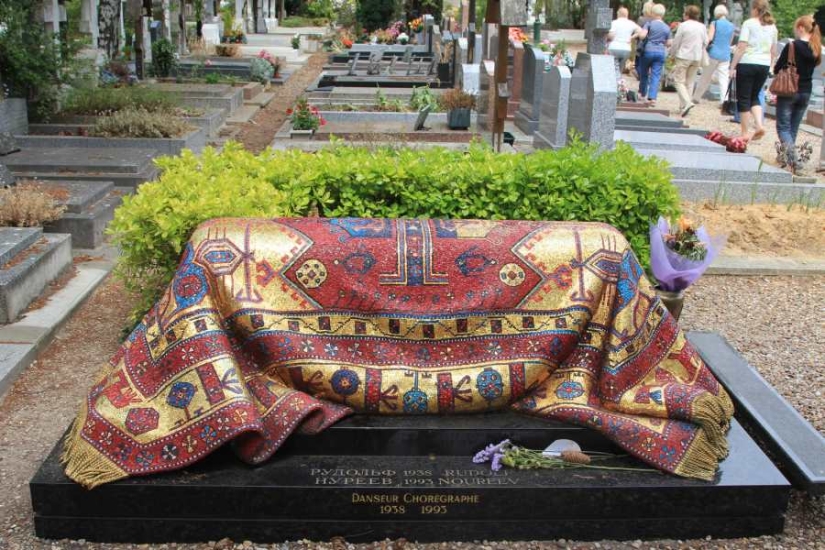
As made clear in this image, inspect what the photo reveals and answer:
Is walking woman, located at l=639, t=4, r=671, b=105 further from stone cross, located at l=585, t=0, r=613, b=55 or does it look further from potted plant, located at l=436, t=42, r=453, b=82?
stone cross, located at l=585, t=0, r=613, b=55

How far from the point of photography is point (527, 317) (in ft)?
13.6

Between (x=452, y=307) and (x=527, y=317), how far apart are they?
1.21 feet

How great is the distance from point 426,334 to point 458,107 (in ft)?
32.5

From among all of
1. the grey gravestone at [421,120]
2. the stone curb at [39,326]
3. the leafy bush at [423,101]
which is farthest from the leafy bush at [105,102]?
the stone curb at [39,326]

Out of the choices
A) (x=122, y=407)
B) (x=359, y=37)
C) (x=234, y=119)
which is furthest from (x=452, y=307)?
(x=359, y=37)

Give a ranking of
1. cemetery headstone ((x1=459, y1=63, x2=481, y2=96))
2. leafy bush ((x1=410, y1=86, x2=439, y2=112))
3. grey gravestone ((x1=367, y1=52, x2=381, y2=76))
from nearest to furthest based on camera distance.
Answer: leafy bush ((x1=410, y1=86, x2=439, y2=112))
cemetery headstone ((x1=459, y1=63, x2=481, y2=96))
grey gravestone ((x1=367, y1=52, x2=381, y2=76))

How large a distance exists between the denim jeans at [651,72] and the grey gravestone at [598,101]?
295 inches

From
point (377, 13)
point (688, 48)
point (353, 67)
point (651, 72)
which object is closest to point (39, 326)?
point (688, 48)

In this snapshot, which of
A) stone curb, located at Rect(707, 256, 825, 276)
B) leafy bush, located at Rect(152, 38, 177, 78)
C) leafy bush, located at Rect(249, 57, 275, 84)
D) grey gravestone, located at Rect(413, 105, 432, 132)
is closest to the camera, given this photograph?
stone curb, located at Rect(707, 256, 825, 276)

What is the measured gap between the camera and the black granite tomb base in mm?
3723

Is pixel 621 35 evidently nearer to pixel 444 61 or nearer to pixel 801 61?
pixel 444 61

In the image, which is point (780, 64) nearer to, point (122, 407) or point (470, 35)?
point (470, 35)

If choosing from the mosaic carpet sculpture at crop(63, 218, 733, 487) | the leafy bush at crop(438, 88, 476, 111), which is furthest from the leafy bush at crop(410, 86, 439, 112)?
the mosaic carpet sculpture at crop(63, 218, 733, 487)

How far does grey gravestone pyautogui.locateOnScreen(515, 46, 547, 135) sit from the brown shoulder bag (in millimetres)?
3252
